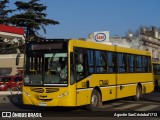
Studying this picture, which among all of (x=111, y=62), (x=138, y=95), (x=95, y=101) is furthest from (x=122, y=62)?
(x=95, y=101)

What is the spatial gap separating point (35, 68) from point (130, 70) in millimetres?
7214

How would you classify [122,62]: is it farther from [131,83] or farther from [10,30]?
[10,30]

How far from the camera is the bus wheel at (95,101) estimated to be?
1675 centimetres

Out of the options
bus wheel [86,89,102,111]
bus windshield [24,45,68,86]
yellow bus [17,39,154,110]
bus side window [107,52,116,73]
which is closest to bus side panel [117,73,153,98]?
bus side window [107,52,116,73]

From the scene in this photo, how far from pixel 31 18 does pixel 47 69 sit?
55651 mm

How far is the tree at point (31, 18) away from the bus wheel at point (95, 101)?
51675 millimetres

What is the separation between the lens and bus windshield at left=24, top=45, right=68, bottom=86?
15328 millimetres

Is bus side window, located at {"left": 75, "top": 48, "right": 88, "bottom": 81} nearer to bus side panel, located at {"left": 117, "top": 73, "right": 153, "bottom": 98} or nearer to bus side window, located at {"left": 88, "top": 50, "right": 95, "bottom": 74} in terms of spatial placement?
bus side window, located at {"left": 88, "top": 50, "right": 95, "bottom": 74}

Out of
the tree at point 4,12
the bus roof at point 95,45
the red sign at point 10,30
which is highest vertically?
the tree at point 4,12

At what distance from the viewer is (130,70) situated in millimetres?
21594

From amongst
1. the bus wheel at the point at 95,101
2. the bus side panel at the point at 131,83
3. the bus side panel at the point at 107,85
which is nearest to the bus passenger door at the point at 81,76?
the bus wheel at the point at 95,101

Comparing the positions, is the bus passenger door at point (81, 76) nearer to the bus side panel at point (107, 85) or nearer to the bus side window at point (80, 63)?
the bus side window at point (80, 63)

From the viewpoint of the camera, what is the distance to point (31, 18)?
230ft

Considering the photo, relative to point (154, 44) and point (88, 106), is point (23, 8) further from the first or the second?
point (88, 106)
